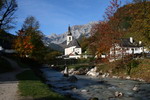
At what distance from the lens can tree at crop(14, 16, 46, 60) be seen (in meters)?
44.1

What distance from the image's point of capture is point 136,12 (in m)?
29.3

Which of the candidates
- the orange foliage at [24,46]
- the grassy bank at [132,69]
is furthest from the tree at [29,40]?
the grassy bank at [132,69]

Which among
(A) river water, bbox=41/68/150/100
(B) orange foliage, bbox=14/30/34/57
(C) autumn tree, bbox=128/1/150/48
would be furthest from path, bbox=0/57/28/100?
(B) orange foliage, bbox=14/30/34/57

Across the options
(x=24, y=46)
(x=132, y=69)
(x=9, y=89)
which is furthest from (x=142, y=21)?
(x=24, y=46)

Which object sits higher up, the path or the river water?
the path

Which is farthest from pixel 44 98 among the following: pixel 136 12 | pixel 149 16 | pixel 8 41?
pixel 8 41

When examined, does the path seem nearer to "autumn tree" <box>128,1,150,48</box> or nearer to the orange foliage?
"autumn tree" <box>128,1,150,48</box>

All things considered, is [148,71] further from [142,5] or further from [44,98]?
[44,98]

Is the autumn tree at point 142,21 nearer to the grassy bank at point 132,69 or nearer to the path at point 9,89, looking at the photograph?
the grassy bank at point 132,69

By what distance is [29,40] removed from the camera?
44719 millimetres

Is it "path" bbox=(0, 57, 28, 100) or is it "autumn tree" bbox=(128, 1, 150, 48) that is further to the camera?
"autumn tree" bbox=(128, 1, 150, 48)

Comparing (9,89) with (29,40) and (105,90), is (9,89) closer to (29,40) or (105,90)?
(105,90)

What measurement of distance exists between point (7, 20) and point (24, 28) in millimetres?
17067

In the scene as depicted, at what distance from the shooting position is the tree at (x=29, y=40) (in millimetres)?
44125
